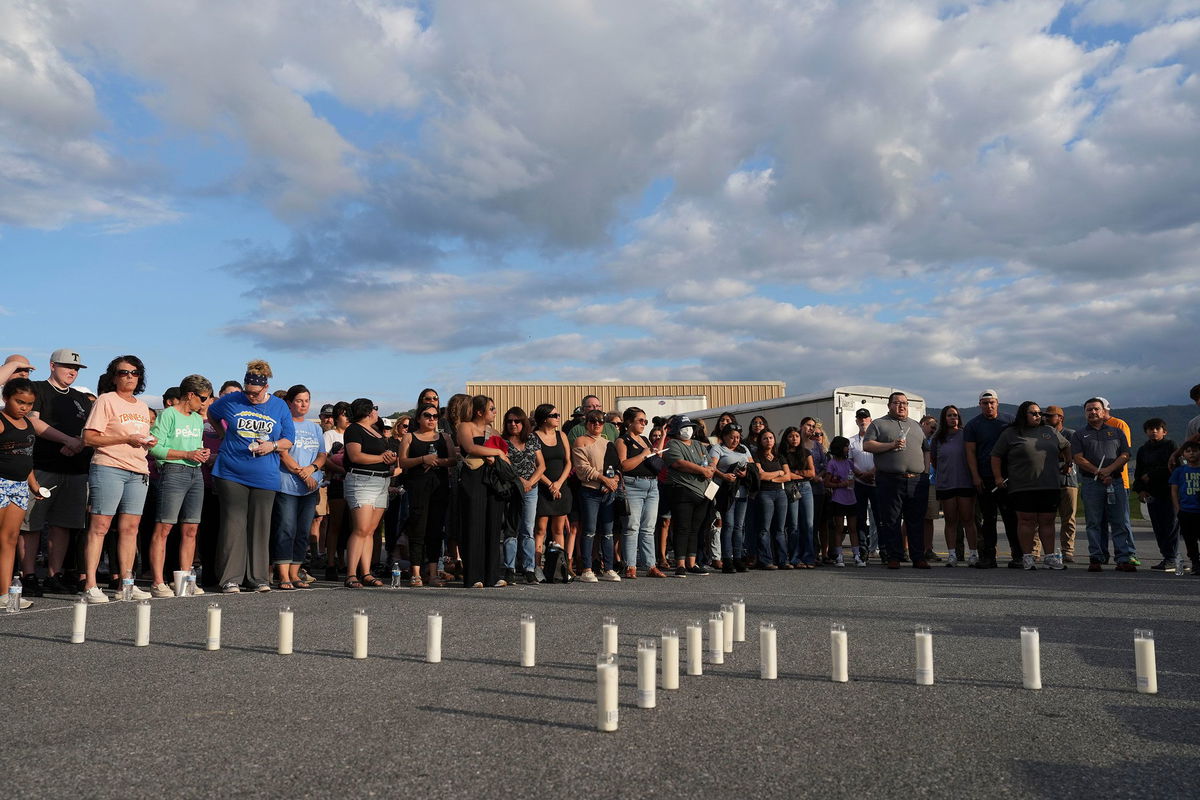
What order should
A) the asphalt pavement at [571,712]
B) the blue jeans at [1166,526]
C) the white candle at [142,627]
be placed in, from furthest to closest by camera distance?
the blue jeans at [1166,526] → the white candle at [142,627] → the asphalt pavement at [571,712]

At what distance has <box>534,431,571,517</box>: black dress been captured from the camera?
37.4 ft

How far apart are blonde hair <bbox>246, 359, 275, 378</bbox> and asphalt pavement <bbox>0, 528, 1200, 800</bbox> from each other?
2846 mm

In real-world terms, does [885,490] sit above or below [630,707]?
above

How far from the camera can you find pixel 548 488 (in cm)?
1134

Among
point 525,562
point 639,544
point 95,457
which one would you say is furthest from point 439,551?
point 95,457

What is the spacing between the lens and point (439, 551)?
11.2 meters

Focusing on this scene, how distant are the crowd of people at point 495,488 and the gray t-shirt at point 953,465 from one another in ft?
0.11

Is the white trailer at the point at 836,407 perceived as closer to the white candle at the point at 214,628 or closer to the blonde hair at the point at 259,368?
the blonde hair at the point at 259,368

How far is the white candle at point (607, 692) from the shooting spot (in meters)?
4.12

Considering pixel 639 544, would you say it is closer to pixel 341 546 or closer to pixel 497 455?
pixel 497 455

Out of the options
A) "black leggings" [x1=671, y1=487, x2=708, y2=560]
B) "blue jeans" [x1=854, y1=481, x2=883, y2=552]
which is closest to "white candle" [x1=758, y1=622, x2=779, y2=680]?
"black leggings" [x1=671, y1=487, x2=708, y2=560]

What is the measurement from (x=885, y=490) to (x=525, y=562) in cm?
532

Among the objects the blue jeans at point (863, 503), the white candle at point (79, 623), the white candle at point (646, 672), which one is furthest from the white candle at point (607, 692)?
the blue jeans at point (863, 503)

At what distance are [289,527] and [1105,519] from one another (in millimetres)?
10318
